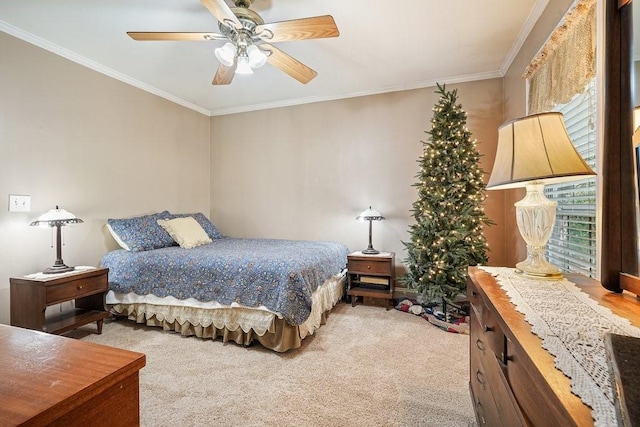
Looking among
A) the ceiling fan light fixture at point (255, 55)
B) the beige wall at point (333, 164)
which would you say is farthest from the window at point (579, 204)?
the ceiling fan light fixture at point (255, 55)

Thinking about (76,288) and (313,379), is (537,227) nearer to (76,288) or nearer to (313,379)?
(313,379)

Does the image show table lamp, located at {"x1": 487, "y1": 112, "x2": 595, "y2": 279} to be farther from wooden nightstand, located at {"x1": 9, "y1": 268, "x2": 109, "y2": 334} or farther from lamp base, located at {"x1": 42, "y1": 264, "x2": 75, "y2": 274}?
lamp base, located at {"x1": 42, "y1": 264, "x2": 75, "y2": 274}

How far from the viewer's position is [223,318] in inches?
95.3

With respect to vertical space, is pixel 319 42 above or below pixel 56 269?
above

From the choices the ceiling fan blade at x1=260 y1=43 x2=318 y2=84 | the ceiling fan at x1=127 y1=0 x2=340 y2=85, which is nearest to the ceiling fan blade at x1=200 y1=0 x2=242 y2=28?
the ceiling fan at x1=127 y1=0 x2=340 y2=85

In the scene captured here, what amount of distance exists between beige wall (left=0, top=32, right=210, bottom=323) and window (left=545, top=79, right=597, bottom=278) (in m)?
4.14

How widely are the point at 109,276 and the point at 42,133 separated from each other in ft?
4.74

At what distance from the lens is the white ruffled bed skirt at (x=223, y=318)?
2.27 metres

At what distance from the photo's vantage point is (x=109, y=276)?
279 centimetres

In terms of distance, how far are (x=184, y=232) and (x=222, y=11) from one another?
7.65 ft

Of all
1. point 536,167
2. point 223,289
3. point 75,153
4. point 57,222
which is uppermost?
point 75,153

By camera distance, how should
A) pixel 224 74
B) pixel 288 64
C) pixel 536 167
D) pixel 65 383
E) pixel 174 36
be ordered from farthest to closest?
pixel 224 74 < pixel 288 64 < pixel 174 36 < pixel 536 167 < pixel 65 383

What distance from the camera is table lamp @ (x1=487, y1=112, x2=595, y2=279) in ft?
3.77

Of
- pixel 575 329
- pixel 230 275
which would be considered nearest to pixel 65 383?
pixel 575 329
